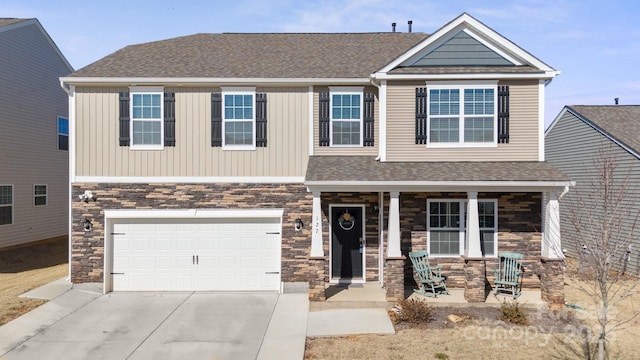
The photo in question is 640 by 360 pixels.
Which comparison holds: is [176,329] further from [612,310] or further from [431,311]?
[612,310]

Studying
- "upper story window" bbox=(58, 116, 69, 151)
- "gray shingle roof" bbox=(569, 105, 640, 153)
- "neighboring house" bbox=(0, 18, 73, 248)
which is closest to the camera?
"gray shingle roof" bbox=(569, 105, 640, 153)

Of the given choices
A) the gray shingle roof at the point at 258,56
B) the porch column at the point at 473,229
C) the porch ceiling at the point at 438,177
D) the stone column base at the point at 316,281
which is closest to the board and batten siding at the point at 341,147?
the gray shingle roof at the point at 258,56

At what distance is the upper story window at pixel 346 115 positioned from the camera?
11.8 metres

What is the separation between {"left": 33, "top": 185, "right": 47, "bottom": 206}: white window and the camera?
18312 mm

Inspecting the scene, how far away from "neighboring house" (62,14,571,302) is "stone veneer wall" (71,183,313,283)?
0.13 ft

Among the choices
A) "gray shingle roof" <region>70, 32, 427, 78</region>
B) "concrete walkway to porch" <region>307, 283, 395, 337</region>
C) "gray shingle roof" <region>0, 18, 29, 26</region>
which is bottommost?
"concrete walkway to porch" <region>307, 283, 395, 337</region>

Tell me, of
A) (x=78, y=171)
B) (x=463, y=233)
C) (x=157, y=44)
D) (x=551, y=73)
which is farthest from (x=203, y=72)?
(x=551, y=73)

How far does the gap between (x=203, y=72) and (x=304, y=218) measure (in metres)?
5.10

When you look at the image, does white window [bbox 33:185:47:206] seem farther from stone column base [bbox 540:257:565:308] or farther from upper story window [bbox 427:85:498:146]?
stone column base [bbox 540:257:565:308]

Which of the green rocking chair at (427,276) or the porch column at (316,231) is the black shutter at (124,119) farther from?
the green rocking chair at (427,276)

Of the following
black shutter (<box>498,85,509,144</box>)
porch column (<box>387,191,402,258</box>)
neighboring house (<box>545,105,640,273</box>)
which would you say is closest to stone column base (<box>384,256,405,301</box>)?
porch column (<box>387,191,402,258</box>)

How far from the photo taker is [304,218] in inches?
452

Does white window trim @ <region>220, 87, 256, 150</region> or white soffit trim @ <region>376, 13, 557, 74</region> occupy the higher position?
white soffit trim @ <region>376, 13, 557, 74</region>

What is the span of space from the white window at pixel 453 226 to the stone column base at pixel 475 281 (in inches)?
43.2
